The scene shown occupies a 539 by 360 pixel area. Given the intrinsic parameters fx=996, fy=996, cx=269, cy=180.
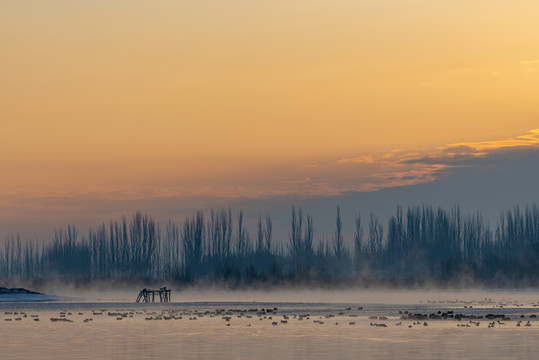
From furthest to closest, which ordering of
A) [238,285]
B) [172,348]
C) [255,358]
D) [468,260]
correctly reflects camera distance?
[468,260], [238,285], [172,348], [255,358]

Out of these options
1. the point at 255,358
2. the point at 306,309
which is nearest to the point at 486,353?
the point at 255,358

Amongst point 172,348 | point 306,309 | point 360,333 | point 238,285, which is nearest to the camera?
point 172,348

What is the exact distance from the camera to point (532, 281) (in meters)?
170

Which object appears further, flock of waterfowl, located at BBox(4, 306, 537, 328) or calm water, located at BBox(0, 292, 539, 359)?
flock of waterfowl, located at BBox(4, 306, 537, 328)

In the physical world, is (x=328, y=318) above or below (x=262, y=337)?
above

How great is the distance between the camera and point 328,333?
171ft

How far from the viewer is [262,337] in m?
49.7

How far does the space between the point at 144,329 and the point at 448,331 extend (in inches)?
666

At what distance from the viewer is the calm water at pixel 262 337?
40.9 metres

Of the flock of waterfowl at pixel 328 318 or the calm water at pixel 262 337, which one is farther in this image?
the flock of waterfowl at pixel 328 318

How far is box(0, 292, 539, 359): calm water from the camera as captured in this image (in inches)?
1609

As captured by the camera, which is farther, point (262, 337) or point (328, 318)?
point (328, 318)

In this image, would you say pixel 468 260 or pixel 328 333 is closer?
pixel 328 333

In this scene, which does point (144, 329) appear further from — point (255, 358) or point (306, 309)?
point (306, 309)
